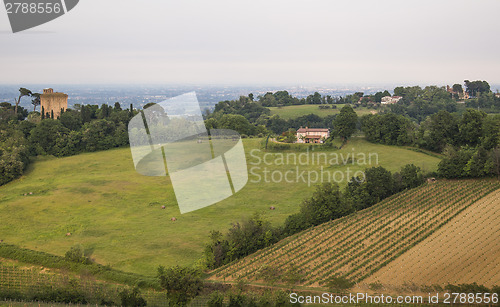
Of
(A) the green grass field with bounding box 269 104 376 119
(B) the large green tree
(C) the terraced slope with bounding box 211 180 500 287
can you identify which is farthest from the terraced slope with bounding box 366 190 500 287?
(A) the green grass field with bounding box 269 104 376 119

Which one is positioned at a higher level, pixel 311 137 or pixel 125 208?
pixel 311 137

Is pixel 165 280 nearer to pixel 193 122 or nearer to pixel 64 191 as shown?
pixel 64 191

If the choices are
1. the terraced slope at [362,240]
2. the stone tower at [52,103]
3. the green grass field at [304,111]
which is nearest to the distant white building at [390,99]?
the green grass field at [304,111]

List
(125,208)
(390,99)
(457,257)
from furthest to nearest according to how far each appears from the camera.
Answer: (390,99)
(125,208)
(457,257)

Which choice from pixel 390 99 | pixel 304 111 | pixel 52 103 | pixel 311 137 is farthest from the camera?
pixel 390 99

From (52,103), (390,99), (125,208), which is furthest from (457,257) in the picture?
(390,99)

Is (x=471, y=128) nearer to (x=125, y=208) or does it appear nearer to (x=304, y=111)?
(x=125, y=208)
